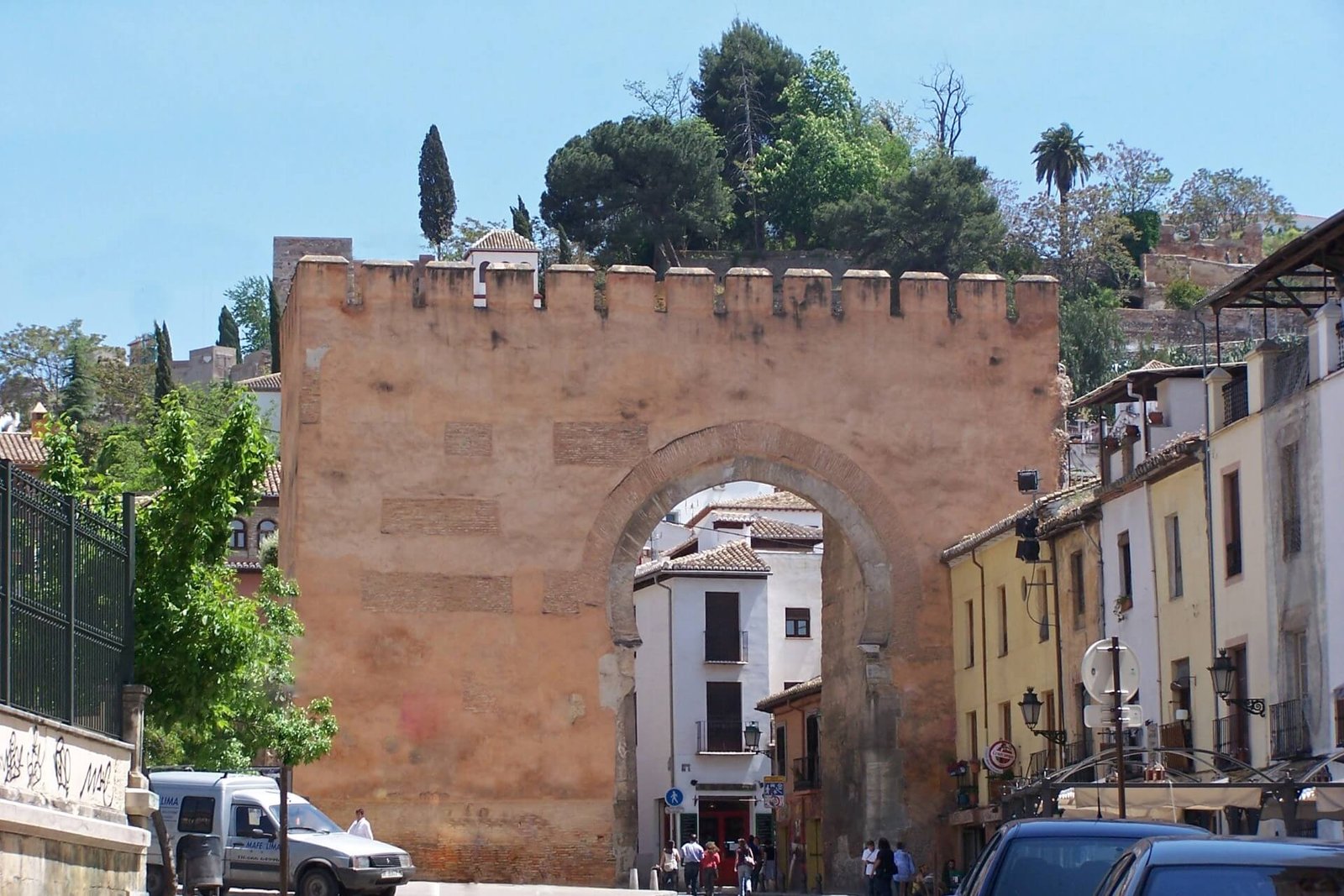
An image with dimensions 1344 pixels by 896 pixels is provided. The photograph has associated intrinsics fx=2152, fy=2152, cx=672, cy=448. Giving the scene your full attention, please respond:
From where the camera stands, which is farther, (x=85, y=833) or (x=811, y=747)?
(x=811, y=747)

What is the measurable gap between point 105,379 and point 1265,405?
65.8 meters

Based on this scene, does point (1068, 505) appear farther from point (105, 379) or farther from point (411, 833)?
point (105, 379)

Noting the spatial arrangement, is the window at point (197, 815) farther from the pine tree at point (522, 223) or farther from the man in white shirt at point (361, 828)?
the pine tree at point (522, 223)

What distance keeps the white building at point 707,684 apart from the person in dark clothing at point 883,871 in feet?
57.6

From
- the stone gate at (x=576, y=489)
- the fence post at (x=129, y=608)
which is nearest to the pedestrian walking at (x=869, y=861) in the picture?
the stone gate at (x=576, y=489)

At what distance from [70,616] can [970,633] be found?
758 inches

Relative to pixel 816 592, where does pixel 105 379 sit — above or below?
above

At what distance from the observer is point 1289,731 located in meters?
20.5

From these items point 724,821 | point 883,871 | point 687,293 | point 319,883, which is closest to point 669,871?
point 883,871

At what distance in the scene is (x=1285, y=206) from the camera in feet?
339

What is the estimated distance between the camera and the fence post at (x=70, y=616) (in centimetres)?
1222

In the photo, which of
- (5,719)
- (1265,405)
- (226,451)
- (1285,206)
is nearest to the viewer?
(5,719)

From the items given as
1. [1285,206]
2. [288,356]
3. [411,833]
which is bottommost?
[411,833]

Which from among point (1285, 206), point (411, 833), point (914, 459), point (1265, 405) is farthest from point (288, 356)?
point (1285, 206)
